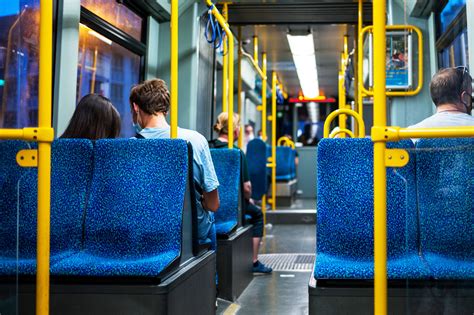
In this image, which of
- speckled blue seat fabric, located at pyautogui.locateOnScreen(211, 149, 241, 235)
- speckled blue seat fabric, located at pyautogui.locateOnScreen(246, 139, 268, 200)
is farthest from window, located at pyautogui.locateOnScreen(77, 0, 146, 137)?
speckled blue seat fabric, located at pyautogui.locateOnScreen(246, 139, 268, 200)

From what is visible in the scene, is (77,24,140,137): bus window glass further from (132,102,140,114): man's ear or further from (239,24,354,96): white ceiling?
(239,24,354,96): white ceiling

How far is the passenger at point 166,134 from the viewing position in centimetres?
288

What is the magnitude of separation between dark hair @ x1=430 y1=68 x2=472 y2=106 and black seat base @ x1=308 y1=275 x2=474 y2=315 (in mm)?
559

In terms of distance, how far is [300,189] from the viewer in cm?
1456

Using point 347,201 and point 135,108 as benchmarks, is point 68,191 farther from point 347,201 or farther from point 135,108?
point 347,201

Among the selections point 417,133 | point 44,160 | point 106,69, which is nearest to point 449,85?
point 417,133

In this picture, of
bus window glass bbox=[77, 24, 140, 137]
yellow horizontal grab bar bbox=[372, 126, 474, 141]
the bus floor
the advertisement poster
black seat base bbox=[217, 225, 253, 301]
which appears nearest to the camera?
yellow horizontal grab bar bbox=[372, 126, 474, 141]

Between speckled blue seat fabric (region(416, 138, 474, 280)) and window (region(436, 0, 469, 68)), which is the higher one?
window (region(436, 0, 469, 68))

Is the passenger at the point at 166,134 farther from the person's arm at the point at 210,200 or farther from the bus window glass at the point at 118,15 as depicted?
the bus window glass at the point at 118,15

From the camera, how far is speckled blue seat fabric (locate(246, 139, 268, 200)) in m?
7.20

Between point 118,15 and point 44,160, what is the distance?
12.7ft

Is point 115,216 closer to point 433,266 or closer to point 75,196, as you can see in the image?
point 75,196

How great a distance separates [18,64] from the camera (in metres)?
2.22

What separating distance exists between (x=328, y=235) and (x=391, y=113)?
25.1 inches
